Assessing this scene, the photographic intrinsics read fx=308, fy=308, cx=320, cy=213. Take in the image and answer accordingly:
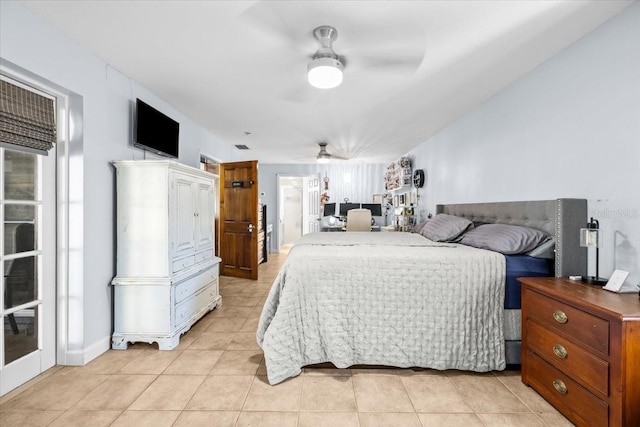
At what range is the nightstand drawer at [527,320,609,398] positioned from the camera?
145 cm

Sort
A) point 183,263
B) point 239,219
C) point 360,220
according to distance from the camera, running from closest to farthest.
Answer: point 183,263, point 239,219, point 360,220

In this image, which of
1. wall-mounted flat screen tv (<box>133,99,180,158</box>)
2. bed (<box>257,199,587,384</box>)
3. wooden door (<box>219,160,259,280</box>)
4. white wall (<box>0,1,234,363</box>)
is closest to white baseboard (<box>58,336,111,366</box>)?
white wall (<box>0,1,234,363</box>)

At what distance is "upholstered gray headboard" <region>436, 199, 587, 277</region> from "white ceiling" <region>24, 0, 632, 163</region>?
3.87 ft

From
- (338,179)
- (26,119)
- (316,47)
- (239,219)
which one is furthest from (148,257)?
(338,179)

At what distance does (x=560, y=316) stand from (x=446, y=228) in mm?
1682

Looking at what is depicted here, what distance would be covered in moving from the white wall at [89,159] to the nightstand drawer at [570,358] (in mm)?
3163

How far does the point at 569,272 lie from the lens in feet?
6.81

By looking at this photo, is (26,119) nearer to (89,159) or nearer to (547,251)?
(89,159)

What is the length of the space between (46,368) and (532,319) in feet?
11.1

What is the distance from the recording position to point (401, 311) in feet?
7.18

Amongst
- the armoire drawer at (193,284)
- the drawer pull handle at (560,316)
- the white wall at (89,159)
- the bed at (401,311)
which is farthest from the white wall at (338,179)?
the drawer pull handle at (560,316)

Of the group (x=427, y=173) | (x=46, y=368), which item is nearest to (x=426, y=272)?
(x=46, y=368)

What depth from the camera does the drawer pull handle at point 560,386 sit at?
5.51 ft

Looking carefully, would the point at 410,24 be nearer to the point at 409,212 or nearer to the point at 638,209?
the point at 638,209
